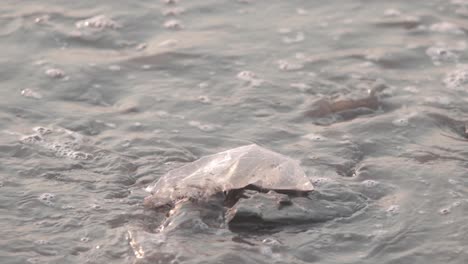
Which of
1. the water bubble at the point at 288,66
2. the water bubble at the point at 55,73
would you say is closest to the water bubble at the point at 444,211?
the water bubble at the point at 288,66

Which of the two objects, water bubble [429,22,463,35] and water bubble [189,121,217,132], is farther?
water bubble [429,22,463,35]

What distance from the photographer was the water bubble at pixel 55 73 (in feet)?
18.2

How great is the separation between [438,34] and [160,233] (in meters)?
3.23

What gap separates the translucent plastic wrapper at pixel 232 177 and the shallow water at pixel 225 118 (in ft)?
0.48

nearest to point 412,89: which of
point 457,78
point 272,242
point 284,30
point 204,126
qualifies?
point 457,78

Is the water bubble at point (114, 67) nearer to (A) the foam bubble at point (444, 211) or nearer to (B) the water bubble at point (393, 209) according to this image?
(B) the water bubble at point (393, 209)

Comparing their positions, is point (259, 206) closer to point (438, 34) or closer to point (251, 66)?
point (251, 66)

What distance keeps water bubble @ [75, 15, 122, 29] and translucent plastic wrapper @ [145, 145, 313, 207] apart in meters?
2.25

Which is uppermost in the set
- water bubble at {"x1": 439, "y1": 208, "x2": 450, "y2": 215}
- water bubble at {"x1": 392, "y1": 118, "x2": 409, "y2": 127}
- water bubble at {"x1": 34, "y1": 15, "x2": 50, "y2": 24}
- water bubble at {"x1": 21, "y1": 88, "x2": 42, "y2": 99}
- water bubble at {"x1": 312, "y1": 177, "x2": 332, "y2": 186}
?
water bubble at {"x1": 34, "y1": 15, "x2": 50, "y2": 24}

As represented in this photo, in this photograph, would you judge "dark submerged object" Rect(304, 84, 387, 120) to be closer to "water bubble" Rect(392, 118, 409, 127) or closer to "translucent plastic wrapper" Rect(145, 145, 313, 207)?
"water bubble" Rect(392, 118, 409, 127)

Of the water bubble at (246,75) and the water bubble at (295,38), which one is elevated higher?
the water bubble at (295,38)

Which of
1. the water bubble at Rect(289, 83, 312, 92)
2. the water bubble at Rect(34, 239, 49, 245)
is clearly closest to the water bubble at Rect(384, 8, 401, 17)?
the water bubble at Rect(289, 83, 312, 92)

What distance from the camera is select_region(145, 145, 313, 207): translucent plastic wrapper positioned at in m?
4.13

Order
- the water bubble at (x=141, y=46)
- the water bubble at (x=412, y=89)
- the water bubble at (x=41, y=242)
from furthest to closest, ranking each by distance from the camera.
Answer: the water bubble at (x=141, y=46), the water bubble at (x=412, y=89), the water bubble at (x=41, y=242)
